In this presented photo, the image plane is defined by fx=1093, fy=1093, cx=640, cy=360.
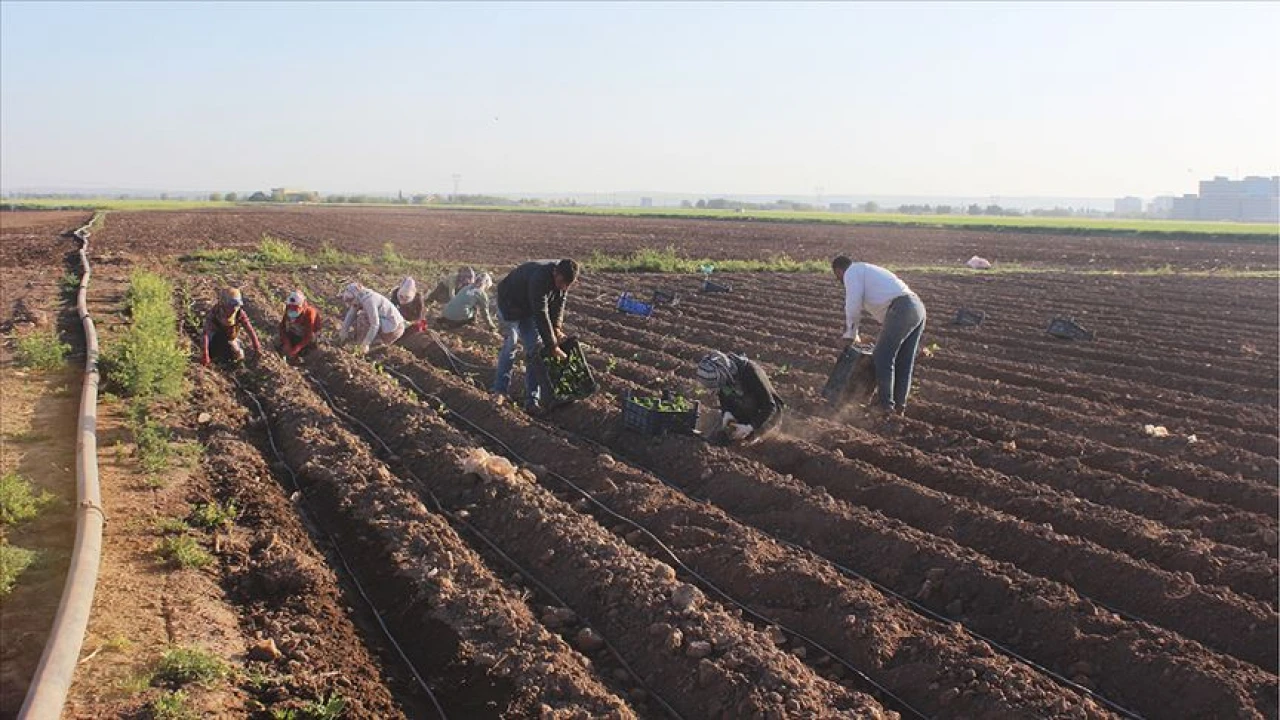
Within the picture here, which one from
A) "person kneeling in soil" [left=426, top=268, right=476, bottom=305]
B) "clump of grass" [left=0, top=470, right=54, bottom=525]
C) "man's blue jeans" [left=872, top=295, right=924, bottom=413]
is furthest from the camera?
"person kneeling in soil" [left=426, top=268, right=476, bottom=305]

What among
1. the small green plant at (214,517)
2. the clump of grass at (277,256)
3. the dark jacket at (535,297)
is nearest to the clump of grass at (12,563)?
the small green plant at (214,517)

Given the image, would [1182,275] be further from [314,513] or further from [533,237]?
[314,513]

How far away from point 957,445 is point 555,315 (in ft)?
11.5

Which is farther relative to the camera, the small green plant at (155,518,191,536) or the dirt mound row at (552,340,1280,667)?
the small green plant at (155,518,191,536)

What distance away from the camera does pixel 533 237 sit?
3969 centimetres

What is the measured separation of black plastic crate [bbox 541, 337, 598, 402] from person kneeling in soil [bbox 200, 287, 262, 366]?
11.2ft

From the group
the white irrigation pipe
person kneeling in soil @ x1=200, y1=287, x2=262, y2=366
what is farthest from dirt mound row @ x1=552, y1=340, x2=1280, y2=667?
person kneeling in soil @ x1=200, y1=287, x2=262, y2=366

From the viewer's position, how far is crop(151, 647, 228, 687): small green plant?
464 centimetres

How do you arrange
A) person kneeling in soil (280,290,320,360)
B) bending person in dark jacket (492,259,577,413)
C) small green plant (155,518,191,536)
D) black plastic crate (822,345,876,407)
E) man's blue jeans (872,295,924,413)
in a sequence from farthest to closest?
person kneeling in soil (280,290,320,360), black plastic crate (822,345,876,407), man's blue jeans (872,295,924,413), bending person in dark jacket (492,259,577,413), small green plant (155,518,191,536)

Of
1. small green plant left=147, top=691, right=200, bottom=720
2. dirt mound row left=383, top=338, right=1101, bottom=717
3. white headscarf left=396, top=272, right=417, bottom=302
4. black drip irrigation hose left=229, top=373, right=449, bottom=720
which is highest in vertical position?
white headscarf left=396, top=272, right=417, bottom=302

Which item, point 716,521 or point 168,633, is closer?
point 168,633

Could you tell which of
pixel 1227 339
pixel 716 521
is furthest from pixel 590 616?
pixel 1227 339

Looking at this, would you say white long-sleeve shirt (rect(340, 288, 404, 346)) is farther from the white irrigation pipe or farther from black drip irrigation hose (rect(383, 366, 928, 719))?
the white irrigation pipe

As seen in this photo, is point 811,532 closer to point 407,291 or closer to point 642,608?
point 642,608
